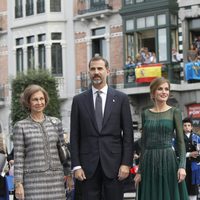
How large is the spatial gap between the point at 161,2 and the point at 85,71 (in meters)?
5.55

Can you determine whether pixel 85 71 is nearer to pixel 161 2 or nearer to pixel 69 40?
pixel 69 40

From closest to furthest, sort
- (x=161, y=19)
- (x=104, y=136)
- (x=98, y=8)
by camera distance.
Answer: (x=104, y=136) < (x=161, y=19) < (x=98, y=8)

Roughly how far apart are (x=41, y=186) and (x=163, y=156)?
1564 millimetres

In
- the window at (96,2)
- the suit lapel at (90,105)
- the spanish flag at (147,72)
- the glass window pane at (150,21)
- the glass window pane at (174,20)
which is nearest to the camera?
the suit lapel at (90,105)

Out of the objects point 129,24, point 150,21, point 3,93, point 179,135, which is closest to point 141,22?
point 150,21

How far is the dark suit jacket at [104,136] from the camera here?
8188 mm

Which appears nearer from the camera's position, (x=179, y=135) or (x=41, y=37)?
(x=179, y=135)

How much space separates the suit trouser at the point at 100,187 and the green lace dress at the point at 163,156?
1.77 ft

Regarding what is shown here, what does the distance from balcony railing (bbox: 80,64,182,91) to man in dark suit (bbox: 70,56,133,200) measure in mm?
21096

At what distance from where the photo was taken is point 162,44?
30016 mm

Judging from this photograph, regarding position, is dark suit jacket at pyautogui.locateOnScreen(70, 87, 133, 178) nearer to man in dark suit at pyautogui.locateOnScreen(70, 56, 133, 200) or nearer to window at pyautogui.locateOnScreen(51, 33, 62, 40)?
man in dark suit at pyautogui.locateOnScreen(70, 56, 133, 200)

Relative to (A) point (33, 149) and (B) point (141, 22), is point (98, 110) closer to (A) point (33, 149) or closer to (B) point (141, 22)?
(A) point (33, 149)

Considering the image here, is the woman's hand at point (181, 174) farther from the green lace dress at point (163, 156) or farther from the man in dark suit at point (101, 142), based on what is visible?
the man in dark suit at point (101, 142)

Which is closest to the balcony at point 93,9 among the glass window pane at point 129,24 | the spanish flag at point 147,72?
the glass window pane at point 129,24
